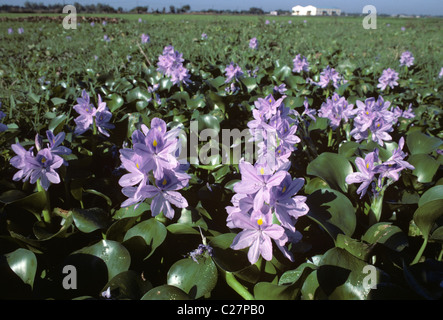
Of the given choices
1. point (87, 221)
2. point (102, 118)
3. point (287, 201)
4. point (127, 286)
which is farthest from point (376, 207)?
point (102, 118)

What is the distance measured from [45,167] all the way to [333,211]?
1401mm

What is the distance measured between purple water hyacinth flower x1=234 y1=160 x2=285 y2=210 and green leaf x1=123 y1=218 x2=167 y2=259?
21.1 inches

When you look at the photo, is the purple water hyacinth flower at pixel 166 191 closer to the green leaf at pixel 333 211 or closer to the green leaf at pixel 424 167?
the green leaf at pixel 333 211

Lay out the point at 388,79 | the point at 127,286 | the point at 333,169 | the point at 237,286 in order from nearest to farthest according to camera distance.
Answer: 1. the point at 127,286
2. the point at 237,286
3. the point at 333,169
4. the point at 388,79

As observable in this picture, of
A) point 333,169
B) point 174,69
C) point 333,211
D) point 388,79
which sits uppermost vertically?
point 174,69

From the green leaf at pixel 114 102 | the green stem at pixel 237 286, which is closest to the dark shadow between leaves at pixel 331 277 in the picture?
the green stem at pixel 237 286

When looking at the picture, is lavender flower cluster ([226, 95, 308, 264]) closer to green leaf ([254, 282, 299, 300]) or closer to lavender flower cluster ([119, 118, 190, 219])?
green leaf ([254, 282, 299, 300])

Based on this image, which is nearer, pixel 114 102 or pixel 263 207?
pixel 263 207

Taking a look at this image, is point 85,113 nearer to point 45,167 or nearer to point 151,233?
point 45,167

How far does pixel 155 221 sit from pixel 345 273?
86cm

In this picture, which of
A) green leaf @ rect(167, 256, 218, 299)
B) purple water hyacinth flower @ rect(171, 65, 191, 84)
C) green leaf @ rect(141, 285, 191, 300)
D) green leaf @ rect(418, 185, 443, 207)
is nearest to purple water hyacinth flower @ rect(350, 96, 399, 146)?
green leaf @ rect(418, 185, 443, 207)

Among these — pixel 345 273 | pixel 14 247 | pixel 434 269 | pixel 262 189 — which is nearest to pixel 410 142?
pixel 434 269

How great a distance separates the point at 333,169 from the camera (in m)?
1.95

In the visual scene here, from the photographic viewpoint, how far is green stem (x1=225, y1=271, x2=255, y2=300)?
1.34 m
